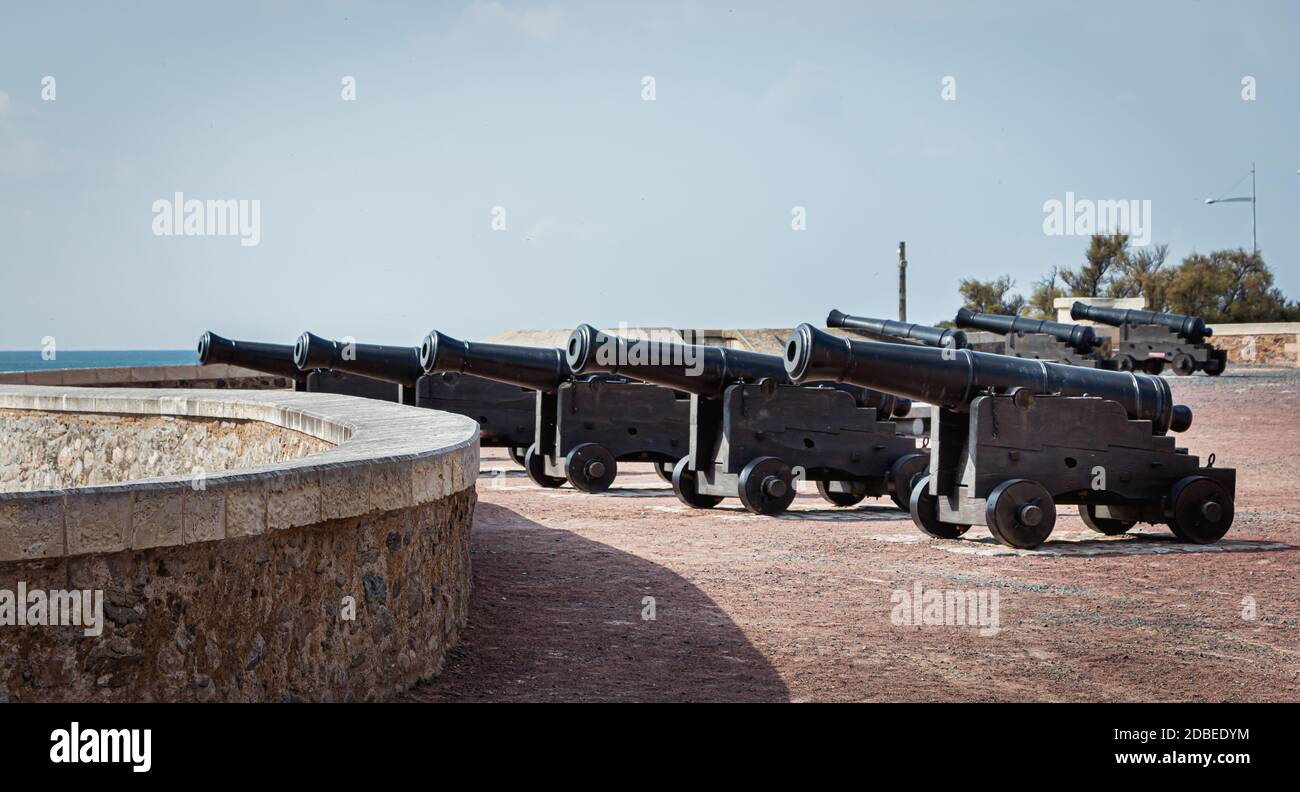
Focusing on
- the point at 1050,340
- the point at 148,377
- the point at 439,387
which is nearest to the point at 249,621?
the point at 439,387

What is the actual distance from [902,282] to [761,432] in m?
28.5

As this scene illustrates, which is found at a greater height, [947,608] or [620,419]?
[620,419]

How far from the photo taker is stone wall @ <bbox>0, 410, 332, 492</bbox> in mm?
9234

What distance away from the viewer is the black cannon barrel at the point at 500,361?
14766 millimetres

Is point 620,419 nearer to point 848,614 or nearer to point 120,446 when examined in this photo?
point 120,446

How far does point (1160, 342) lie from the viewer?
3212cm

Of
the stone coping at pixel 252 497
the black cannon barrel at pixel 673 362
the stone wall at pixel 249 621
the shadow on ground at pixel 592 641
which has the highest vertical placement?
the black cannon barrel at pixel 673 362

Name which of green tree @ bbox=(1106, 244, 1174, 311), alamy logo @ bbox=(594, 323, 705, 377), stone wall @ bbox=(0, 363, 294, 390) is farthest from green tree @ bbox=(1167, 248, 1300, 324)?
alamy logo @ bbox=(594, 323, 705, 377)

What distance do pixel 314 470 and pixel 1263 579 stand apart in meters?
6.20

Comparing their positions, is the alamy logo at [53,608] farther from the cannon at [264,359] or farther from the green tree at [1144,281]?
the green tree at [1144,281]

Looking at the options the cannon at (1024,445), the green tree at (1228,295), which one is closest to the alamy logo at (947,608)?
the cannon at (1024,445)

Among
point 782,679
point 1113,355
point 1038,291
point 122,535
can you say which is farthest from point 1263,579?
point 1038,291
